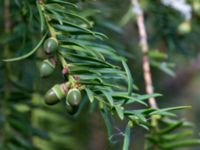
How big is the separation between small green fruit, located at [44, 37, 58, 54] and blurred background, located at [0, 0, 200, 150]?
66 mm

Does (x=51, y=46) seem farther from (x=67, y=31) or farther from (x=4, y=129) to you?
(x=4, y=129)

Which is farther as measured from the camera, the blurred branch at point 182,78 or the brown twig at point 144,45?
the blurred branch at point 182,78

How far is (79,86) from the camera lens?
0.47 metres

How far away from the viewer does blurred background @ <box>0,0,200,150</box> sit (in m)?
0.72

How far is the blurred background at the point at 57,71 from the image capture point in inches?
28.3

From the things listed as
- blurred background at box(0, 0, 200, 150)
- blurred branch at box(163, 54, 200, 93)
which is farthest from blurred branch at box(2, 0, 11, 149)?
blurred branch at box(163, 54, 200, 93)

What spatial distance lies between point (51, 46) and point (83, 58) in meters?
0.05

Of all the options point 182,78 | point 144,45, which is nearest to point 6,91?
point 144,45

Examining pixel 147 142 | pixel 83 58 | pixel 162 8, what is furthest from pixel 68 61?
pixel 162 8

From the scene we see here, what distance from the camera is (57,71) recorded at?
3.13 feet

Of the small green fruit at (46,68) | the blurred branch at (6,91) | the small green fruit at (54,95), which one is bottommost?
the blurred branch at (6,91)

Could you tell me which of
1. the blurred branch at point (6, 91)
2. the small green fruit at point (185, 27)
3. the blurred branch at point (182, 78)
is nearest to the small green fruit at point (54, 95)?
the blurred branch at point (6, 91)

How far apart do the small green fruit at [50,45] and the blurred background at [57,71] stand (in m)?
0.07

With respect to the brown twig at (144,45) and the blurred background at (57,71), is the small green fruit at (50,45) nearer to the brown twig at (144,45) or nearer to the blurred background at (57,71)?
the blurred background at (57,71)
